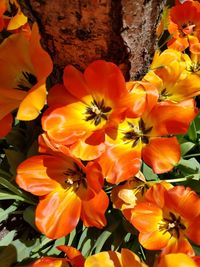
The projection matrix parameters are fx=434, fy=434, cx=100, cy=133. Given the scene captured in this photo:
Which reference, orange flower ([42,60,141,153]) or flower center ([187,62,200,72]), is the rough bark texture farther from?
flower center ([187,62,200,72])

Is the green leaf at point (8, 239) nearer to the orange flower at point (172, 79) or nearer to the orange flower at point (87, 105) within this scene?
the orange flower at point (87, 105)

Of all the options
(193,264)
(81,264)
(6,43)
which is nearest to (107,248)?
(81,264)

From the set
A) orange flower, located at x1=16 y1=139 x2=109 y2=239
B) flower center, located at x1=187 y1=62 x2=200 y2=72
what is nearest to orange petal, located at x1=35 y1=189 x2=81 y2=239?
orange flower, located at x1=16 y1=139 x2=109 y2=239

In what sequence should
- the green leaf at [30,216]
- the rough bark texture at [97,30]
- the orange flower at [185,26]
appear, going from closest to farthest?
the rough bark texture at [97,30] < the green leaf at [30,216] < the orange flower at [185,26]

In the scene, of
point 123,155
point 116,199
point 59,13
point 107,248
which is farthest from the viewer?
point 107,248

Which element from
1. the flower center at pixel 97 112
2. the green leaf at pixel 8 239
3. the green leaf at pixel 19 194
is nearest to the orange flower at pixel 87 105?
the flower center at pixel 97 112

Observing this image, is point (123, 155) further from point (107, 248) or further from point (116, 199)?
point (107, 248)

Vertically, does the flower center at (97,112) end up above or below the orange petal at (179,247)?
above
